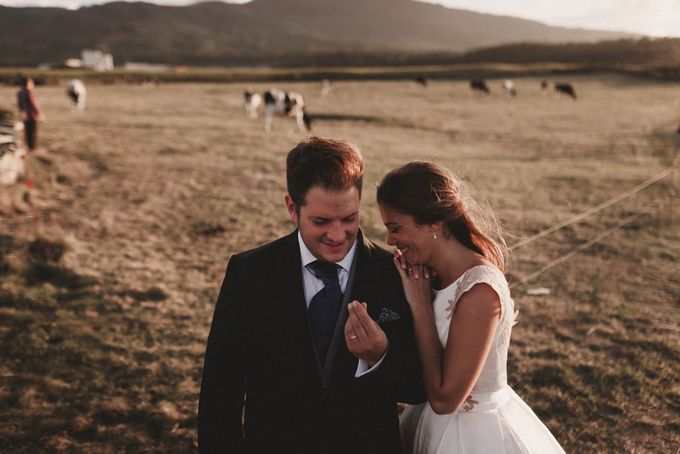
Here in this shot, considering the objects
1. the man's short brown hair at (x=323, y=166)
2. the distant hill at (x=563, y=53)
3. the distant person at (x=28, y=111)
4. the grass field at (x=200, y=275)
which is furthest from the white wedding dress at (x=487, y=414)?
the distant hill at (x=563, y=53)

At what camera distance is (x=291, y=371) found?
2.24 m

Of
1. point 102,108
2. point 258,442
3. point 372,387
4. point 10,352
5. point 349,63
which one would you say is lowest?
point 10,352

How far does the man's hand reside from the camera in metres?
2.02

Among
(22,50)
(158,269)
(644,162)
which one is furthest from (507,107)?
(22,50)

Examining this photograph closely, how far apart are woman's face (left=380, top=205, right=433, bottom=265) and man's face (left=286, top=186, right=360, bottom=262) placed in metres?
0.26

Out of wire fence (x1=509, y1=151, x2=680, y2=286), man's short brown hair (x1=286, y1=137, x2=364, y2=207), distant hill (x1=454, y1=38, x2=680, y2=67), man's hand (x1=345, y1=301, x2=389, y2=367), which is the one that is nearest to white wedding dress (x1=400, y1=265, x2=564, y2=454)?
man's hand (x1=345, y1=301, x2=389, y2=367)

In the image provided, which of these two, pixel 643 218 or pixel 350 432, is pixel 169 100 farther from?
pixel 350 432

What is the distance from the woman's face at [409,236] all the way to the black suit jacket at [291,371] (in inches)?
6.3

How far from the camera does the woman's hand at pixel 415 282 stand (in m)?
2.37

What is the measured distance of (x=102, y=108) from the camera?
23.2 metres

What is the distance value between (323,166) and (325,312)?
0.65m

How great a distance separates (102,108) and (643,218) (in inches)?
872

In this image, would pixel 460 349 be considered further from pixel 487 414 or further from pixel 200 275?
pixel 200 275

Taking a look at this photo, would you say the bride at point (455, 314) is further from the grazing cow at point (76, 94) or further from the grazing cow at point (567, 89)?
the grazing cow at point (567, 89)
